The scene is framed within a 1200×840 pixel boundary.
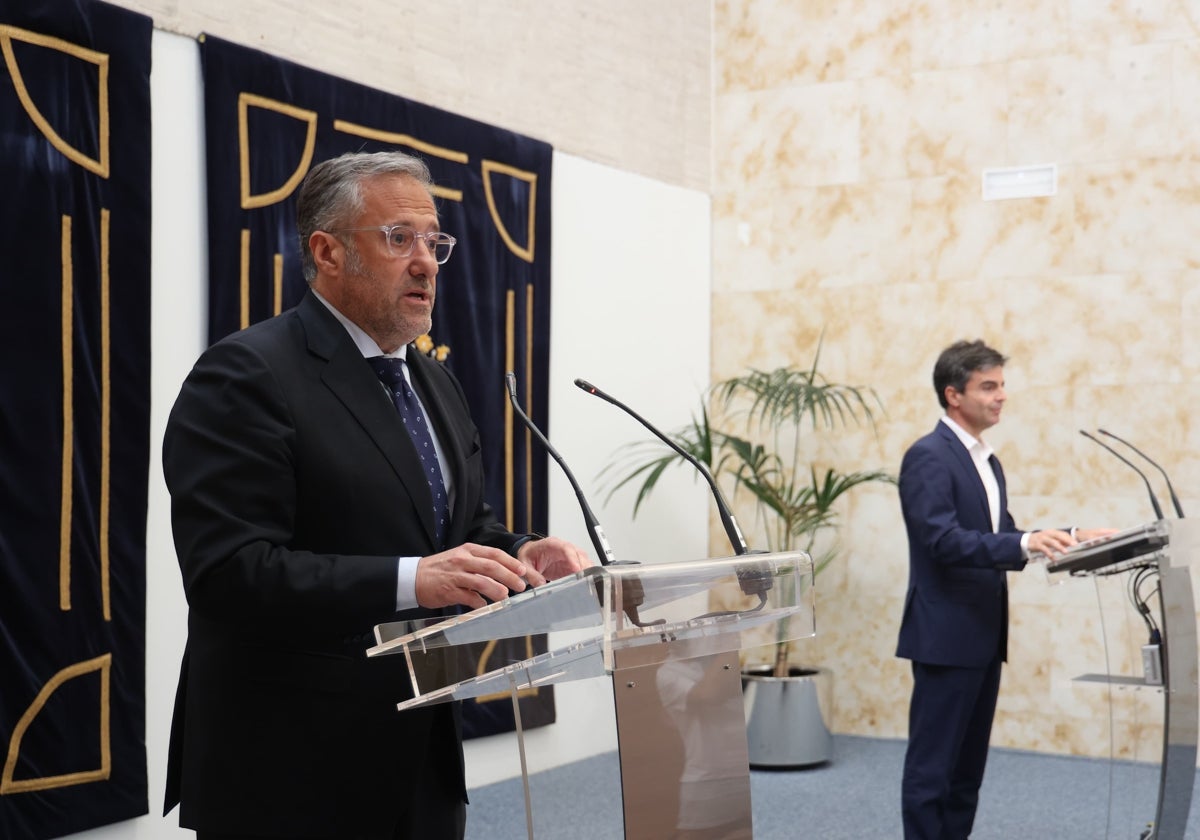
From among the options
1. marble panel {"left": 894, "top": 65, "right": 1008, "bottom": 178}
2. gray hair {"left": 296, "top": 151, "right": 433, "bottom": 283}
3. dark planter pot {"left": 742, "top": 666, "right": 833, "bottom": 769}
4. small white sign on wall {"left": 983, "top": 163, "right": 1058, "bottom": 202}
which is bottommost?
dark planter pot {"left": 742, "top": 666, "right": 833, "bottom": 769}

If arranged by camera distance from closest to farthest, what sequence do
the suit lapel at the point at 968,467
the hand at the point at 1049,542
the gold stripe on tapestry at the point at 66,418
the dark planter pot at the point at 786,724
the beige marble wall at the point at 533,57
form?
the gold stripe on tapestry at the point at 66,418 < the hand at the point at 1049,542 < the suit lapel at the point at 968,467 < the beige marble wall at the point at 533,57 < the dark planter pot at the point at 786,724

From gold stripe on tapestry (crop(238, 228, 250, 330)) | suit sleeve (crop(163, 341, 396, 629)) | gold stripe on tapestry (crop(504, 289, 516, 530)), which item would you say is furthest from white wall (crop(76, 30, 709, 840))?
suit sleeve (crop(163, 341, 396, 629))

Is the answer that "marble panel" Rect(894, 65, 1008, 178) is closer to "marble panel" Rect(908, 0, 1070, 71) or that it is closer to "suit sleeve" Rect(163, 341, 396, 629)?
"marble panel" Rect(908, 0, 1070, 71)

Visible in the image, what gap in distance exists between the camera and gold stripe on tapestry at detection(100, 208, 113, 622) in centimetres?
402

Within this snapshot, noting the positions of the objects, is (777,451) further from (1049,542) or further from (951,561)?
(1049,542)

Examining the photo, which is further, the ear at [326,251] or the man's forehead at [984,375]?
the man's forehead at [984,375]

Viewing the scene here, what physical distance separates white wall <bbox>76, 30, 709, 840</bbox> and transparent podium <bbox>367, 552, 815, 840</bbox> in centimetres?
234

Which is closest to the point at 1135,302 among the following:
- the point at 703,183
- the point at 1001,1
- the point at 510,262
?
the point at 1001,1

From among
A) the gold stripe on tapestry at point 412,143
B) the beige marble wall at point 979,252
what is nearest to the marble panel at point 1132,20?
the beige marble wall at point 979,252

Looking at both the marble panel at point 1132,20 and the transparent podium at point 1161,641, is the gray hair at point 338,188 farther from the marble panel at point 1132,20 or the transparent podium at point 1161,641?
the marble panel at point 1132,20

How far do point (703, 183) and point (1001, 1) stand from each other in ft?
5.49

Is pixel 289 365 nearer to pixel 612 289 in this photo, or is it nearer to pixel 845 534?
pixel 612 289

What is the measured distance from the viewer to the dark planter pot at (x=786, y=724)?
6.07 metres

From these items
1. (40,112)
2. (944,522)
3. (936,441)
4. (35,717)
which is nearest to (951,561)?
(944,522)
